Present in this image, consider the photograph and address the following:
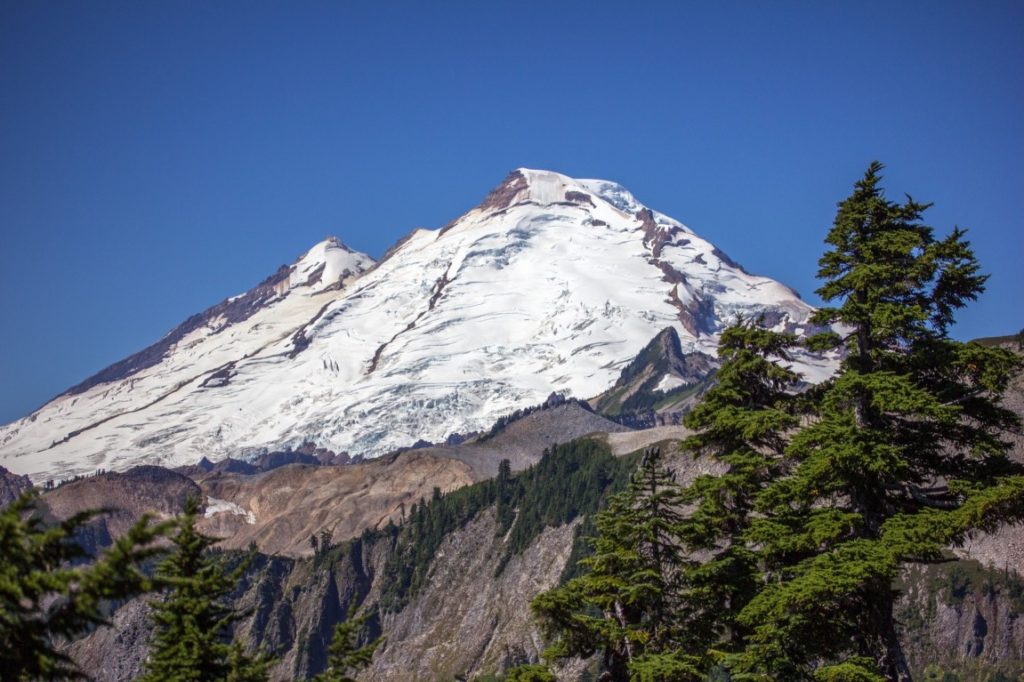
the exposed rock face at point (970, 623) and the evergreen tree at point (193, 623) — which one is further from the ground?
the evergreen tree at point (193, 623)

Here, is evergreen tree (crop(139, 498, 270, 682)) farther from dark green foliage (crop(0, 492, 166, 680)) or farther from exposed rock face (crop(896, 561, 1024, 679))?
exposed rock face (crop(896, 561, 1024, 679))

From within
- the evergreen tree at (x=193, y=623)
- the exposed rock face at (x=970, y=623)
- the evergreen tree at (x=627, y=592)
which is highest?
the evergreen tree at (x=193, y=623)

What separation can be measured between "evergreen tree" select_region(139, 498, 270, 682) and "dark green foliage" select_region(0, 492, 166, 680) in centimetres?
864

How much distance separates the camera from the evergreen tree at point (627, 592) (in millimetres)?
29719

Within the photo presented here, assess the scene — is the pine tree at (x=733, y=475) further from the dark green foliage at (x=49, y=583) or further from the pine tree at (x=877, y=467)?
the dark green foliage at (x=49, y=583)

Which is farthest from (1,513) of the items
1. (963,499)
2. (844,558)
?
(963,499)

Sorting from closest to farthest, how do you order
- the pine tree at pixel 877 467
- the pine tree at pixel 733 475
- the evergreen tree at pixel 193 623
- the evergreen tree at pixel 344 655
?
the pine tree at pixel 877 467 → the evergreen tree at pixel 193 623 → the pine tree at pixel 733 475 → the evergreen tree at pixel 344 655

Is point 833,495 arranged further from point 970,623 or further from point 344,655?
point 970,623

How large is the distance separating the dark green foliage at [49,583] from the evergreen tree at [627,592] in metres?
15.6

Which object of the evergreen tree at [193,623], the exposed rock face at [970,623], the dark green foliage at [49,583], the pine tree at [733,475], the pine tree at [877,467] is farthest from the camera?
the exposed rock face at [970,623]

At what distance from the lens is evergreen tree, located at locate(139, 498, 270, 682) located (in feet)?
86.7

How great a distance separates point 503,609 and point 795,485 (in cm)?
17532

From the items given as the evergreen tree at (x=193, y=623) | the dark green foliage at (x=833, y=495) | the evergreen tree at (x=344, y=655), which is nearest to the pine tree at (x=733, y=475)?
the dark green foliage at (x=833, y=495)

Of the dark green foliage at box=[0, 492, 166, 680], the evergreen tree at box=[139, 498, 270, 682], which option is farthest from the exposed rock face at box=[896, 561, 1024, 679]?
the dark green foliage at box=[0, 492, 166, 680]
